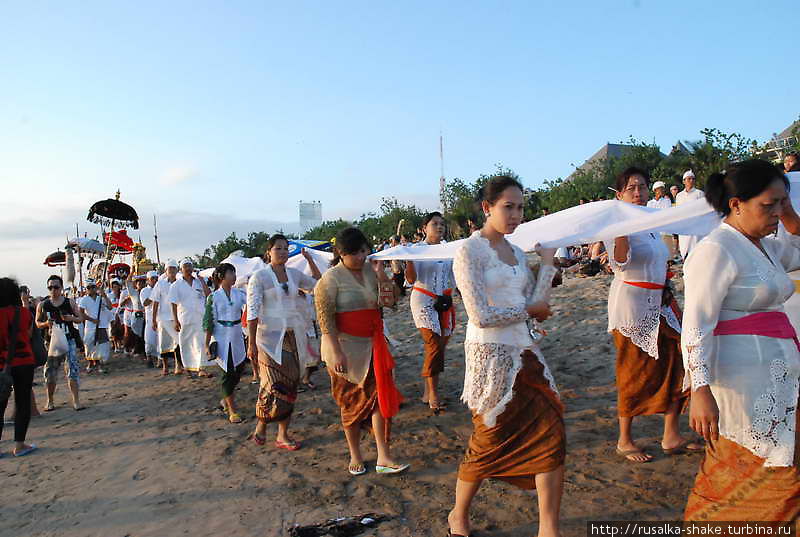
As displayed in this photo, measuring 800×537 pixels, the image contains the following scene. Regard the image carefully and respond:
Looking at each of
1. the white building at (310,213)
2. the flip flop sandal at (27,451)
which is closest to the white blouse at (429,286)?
the flip flop sandal at (27,451)

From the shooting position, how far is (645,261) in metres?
4.48

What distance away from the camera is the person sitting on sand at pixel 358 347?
15.1 ft

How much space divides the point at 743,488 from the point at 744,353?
0.55m

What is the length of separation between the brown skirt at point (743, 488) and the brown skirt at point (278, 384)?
155 inches

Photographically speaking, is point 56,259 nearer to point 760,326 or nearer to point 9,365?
point 9,365

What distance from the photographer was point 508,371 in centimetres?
314

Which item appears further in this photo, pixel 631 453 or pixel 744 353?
pixel 631 453

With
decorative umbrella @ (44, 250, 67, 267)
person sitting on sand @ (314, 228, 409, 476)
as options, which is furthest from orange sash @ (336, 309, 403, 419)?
decorative umbrella @ (44, 250, 67, 267)

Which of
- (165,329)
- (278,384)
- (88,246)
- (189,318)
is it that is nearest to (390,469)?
(278,384)

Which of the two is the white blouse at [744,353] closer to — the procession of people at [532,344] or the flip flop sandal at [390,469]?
the procession of people at [532,344]

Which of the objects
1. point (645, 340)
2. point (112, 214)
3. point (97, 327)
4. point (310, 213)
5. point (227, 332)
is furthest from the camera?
point (310, 213)

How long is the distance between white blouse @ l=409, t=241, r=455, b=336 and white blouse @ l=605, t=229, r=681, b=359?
2311mm

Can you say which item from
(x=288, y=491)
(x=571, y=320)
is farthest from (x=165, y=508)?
(x=571, y=320)

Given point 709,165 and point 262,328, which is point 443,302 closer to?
point 262,328
